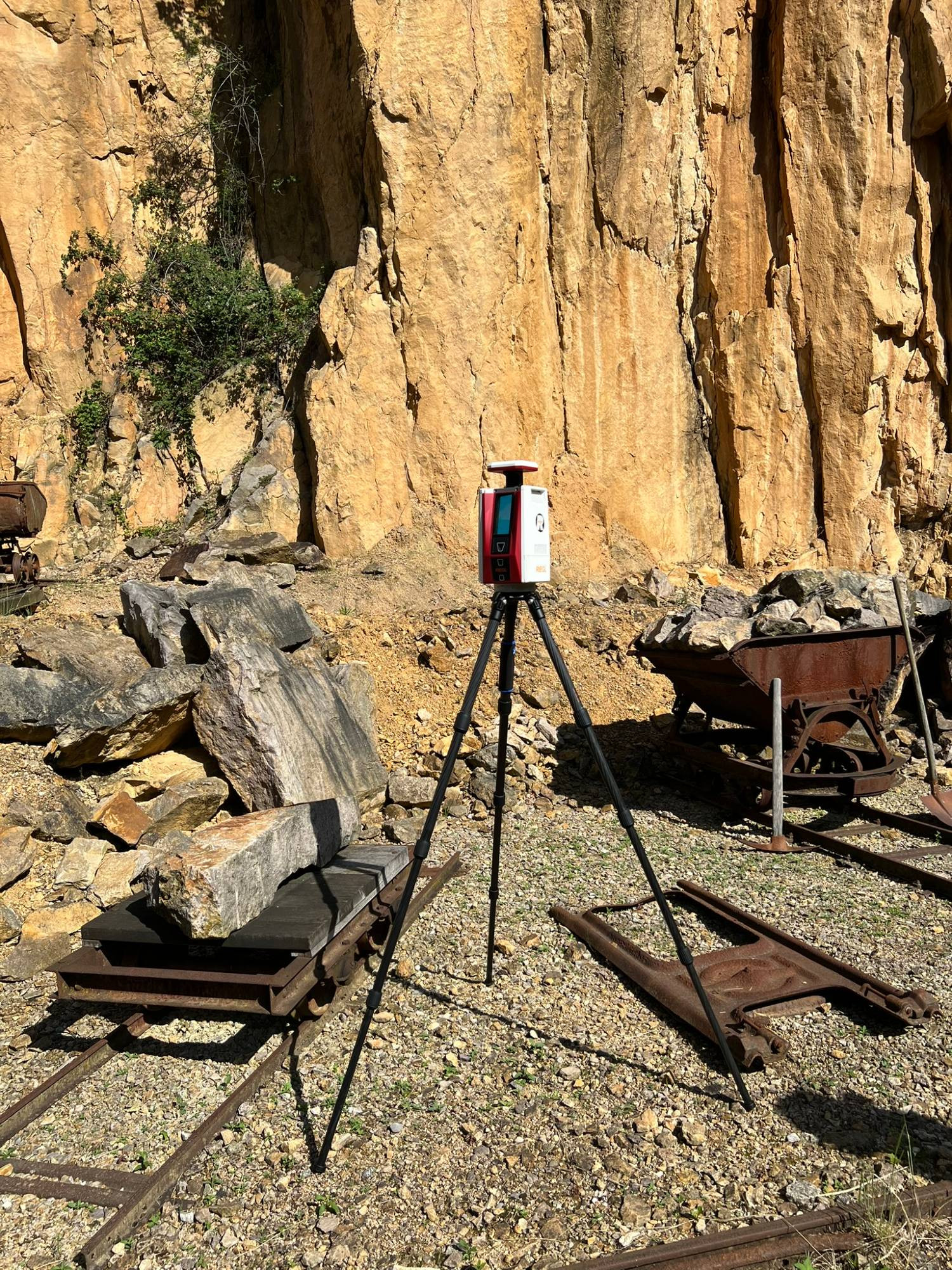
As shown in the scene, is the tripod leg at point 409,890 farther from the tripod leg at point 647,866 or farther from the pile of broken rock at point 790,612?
the pile of broken rock at point 790,612

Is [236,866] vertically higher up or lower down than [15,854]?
higher up

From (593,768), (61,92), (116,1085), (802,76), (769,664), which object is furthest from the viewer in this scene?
(61,92)

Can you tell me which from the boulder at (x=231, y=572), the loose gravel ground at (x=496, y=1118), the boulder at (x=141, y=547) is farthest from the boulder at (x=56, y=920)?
the boulder at (x=141, y=547)

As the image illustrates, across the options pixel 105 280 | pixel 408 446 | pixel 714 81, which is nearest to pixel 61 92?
pixel 105 280

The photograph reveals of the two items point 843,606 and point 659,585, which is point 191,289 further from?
point 843,606

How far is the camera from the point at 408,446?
14180mm

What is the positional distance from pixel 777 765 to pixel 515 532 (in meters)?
4.59

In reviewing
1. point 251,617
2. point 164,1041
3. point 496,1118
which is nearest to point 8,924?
point 164,1041

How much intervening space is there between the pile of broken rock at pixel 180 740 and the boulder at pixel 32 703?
1 centimetres

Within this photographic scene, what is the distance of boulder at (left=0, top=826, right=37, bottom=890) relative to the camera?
20.1ft

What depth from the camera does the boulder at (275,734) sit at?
25.1 feet

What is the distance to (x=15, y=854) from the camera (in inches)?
246

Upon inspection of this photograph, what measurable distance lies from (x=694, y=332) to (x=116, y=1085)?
48.6 feet

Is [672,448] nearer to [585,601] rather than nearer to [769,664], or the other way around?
[585,601]
